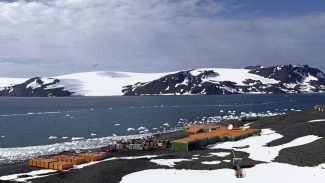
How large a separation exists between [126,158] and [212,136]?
61.3 ft

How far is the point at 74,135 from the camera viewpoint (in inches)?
3866

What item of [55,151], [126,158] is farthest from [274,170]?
[55,151]

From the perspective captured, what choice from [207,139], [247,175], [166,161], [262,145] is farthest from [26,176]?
[262,145]

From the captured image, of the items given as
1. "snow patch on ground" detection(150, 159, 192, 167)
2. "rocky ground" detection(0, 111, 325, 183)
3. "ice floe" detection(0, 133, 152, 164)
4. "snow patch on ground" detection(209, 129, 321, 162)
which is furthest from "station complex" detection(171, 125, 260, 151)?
"ice floe" detection(0, 133, 152, 164)

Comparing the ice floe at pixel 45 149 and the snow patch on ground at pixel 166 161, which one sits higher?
the snow patch on ground at pixel 166 161

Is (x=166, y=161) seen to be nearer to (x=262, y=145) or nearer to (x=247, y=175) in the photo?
(x=247, y=175)

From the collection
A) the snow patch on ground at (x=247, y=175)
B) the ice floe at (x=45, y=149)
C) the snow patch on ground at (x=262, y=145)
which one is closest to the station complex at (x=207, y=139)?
the snow patch on ground at (x=262, y=145)

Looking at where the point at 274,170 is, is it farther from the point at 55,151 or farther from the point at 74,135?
the point at 74,135

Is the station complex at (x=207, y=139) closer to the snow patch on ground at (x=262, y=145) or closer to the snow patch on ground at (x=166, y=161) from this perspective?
the snow patch on ground at (x=262, y=145)

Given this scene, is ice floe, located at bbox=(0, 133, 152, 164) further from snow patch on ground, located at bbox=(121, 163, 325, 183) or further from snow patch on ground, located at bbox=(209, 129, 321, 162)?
snow patch on ground, located at bbox=(121, 163, 325, 183)

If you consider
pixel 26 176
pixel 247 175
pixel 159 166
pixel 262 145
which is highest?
pixel 262 145

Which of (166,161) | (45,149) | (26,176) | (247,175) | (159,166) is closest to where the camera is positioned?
(247,175)

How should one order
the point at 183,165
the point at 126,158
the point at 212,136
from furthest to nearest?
the point at 212,136
the point at 126,158
the point at 183,165

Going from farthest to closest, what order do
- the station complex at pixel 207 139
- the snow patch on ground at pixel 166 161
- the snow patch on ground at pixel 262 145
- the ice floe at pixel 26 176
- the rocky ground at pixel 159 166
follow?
the station complex at pixel 207 139 → the snow patch on ground at pixel 262 145 → the snow patch on ground at pixel 166 161 → the ice floe at pixel 26 176 → the rocky ground at pixel 159 166
